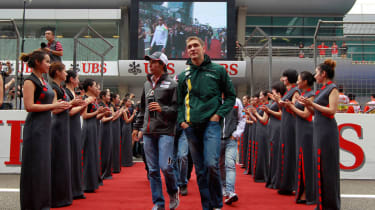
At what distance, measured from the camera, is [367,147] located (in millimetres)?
8570

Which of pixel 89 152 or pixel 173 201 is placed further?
pixel 89 152

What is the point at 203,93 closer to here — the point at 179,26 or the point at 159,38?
the point at 159,38

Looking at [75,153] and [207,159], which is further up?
[207,159]

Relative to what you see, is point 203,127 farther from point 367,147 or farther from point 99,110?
point 367,147

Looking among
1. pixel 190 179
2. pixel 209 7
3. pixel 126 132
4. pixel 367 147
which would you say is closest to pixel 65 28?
pixel 209 7

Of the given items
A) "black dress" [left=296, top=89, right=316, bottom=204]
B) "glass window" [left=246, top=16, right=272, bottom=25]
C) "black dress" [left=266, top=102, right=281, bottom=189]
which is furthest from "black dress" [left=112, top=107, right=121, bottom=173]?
"glass window" [left=246, top=16, right=272, bottom=25]

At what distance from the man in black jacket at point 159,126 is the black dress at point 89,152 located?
175 centimetres

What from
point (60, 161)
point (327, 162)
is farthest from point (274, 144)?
point (60, 161)

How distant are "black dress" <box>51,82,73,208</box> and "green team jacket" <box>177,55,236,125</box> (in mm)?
1869

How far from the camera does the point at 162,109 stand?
4.80 meters

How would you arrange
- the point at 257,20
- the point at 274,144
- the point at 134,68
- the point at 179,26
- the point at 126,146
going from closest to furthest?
the point at 274,144 → the point at 126,146 → the point at 134,68 → the point at 179,26 → the point at 257,20

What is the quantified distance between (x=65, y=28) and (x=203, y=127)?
2074 cm

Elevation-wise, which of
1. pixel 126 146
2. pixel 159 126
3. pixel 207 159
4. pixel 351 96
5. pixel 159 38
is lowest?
pixel 126 146

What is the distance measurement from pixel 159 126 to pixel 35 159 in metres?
1.54
